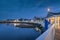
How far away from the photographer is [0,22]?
182 metres

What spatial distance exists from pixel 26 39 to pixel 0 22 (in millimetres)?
145686

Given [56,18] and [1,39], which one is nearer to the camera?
[56,18]

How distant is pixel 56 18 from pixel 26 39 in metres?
18.5

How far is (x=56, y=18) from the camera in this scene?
23406 millimetres

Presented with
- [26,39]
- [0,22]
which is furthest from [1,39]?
[0,22]

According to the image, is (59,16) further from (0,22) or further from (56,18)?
(0,22)

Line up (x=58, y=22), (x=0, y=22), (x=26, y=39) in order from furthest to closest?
(x=0, y=22) < (x=26, y=39) < (x=58, y=22)

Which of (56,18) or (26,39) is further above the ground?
(56,18)

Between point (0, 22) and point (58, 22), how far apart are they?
538 feet

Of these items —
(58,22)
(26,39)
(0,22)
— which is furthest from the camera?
(0,22)

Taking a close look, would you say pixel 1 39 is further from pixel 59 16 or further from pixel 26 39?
pixel 59 16

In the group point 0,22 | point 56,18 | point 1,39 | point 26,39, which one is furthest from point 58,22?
point 0,22

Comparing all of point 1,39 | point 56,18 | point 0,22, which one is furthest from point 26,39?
point 0,22

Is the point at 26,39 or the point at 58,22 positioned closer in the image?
the point at 58,22
